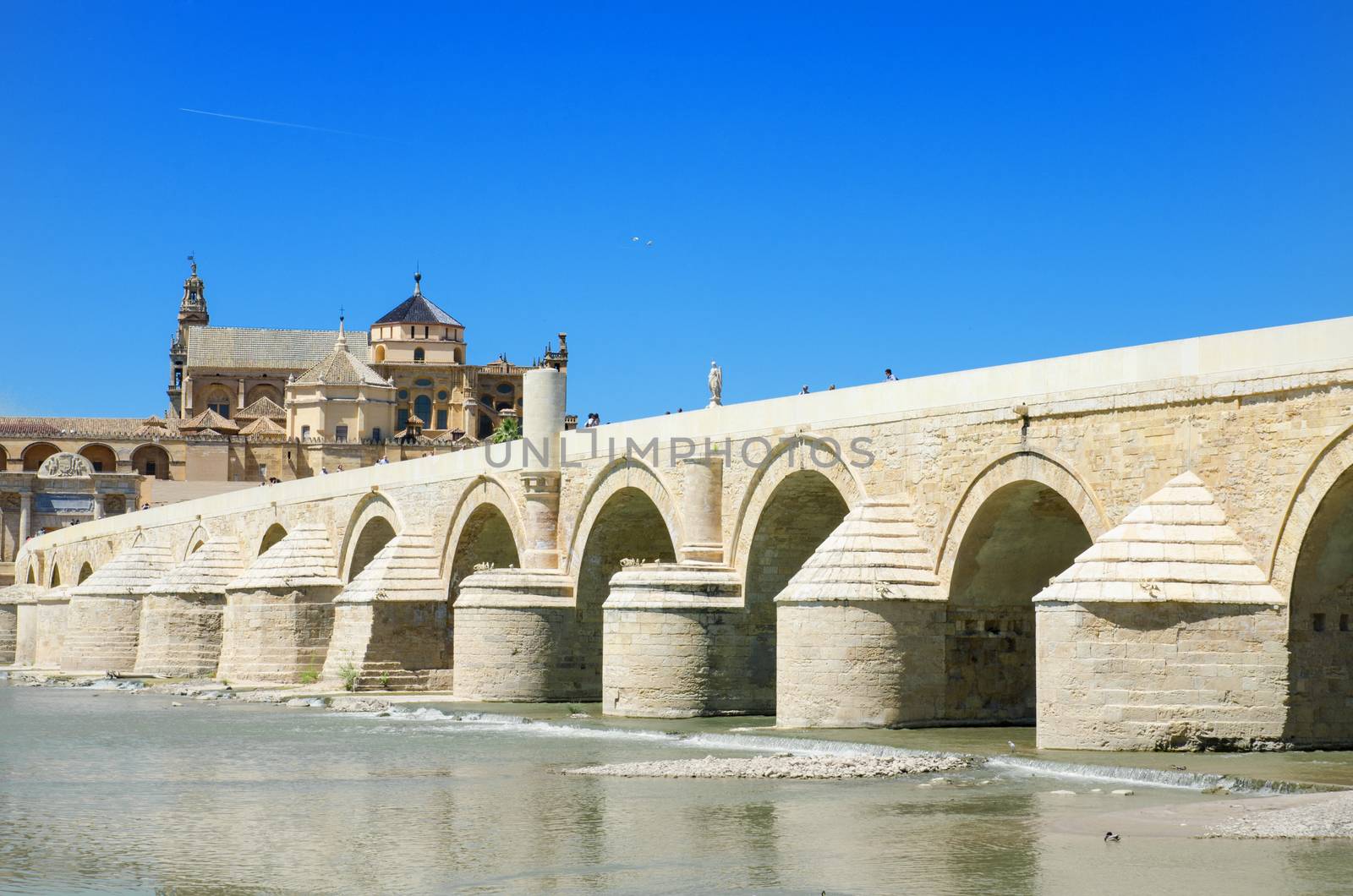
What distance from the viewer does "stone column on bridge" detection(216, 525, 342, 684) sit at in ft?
108

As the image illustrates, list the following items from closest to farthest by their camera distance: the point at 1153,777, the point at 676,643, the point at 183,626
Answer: the point at 1153,777
the point at 676,643
the point at 183,626

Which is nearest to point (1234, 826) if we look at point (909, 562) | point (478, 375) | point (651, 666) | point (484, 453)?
point (909, 562)

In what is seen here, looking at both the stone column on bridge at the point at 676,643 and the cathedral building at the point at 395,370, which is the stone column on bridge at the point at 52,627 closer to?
the stone column on bridge at the point at 676,643

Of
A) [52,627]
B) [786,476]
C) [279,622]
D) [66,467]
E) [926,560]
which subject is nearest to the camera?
[926,560]

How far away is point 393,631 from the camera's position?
2995 cm

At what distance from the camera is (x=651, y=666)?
888 inches

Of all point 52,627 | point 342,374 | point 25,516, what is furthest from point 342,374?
point 52,627

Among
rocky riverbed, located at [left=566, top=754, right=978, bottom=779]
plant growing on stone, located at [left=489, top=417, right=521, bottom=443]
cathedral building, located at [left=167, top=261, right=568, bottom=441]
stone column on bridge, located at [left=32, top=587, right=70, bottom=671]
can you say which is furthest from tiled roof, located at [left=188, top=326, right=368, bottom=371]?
rocky riverbed, located at [left=566, top=754, right=978, bottom=779]

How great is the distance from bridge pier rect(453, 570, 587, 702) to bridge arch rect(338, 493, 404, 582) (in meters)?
8.86

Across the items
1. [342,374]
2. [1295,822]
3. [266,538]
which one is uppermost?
[342,374]

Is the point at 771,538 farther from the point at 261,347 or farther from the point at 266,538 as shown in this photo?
the point at 261,347

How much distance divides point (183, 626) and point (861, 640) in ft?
73.0

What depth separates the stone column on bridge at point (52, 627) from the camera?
46.1 m

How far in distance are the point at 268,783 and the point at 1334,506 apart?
399 inches
